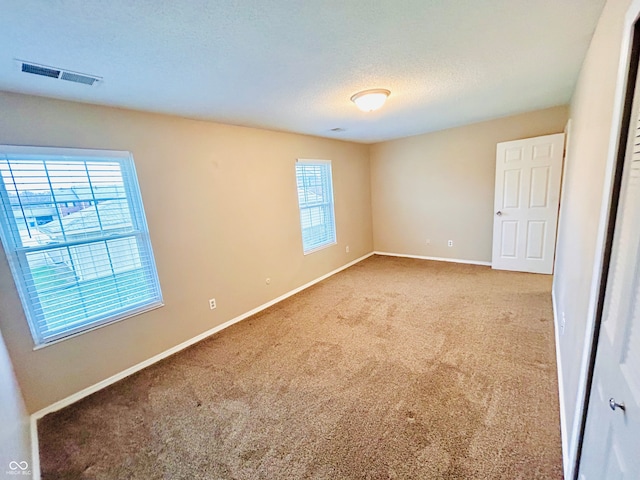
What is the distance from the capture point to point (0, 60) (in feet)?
4.71

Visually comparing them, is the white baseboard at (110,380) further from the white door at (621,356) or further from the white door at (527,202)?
the white door at (527,202)

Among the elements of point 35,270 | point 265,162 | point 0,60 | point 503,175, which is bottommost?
point 35,270

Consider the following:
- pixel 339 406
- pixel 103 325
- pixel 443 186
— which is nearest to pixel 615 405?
pixel 339 406

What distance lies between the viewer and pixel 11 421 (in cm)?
143

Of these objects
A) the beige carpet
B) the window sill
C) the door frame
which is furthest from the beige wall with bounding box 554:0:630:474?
the window sill

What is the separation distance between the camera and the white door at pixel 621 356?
0.73 metres

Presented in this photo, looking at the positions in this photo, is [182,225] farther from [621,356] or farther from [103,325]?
[621,356]

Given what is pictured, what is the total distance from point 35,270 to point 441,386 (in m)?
3.12

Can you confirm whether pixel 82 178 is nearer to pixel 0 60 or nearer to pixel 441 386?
pixel 0 60

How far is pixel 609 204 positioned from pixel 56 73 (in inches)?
114

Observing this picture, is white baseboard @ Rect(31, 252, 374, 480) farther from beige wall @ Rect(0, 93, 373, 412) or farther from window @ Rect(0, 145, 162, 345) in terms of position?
window @ Rect(0, 145, 162, 345)

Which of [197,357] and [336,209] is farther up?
[336,209]

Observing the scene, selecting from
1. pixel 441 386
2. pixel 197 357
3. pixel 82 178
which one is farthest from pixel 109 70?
pixel 441 386

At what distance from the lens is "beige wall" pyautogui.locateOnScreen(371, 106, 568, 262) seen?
426 centimetres
